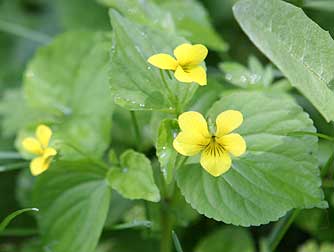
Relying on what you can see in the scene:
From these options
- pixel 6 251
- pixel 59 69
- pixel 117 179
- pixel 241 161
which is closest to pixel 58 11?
pixel 59 69

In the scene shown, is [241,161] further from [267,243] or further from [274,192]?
[267,243]

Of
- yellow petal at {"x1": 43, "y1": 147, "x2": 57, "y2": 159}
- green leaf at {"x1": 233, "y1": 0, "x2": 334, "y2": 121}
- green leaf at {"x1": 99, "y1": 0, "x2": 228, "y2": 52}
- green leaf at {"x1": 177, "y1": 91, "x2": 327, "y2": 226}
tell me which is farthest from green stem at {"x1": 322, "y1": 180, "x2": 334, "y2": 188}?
yellow petal at {"x1": 43, "y1": 147, "x2": 57, "y2": 159}

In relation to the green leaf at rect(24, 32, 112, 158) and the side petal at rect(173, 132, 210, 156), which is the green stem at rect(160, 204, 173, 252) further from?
the side petal at rect(173, 132, 210, 156)

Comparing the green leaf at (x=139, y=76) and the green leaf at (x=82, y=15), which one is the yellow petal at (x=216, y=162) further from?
the green leaf at (x=82, y=15)

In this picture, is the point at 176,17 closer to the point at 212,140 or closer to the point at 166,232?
the point at 166,232

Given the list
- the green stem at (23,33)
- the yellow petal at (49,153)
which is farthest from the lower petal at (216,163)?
the green stem at (23,33)

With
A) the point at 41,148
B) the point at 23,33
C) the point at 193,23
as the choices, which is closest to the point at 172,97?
the point at 41,148
